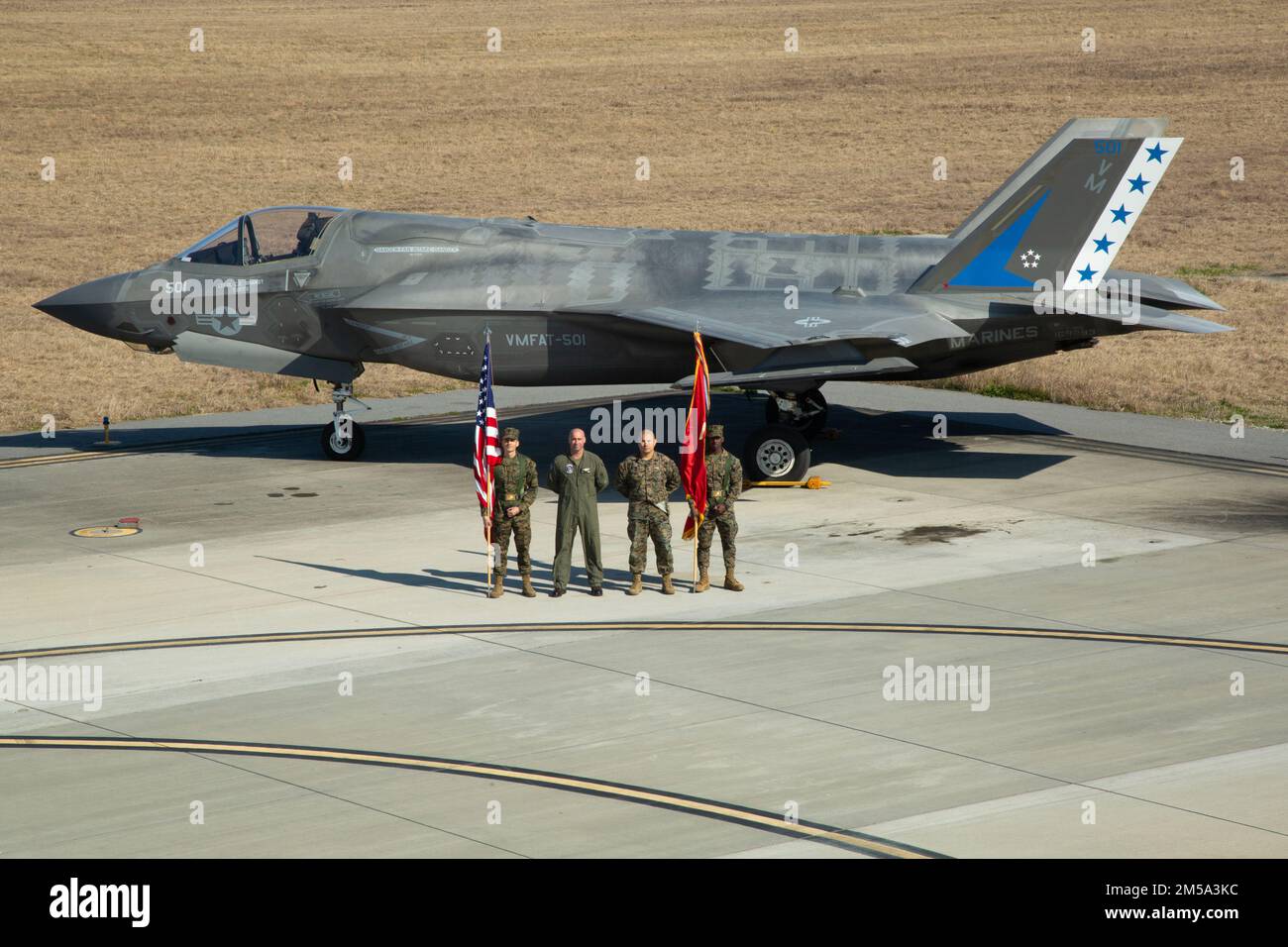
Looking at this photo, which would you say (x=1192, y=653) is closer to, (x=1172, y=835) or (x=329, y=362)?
(x=1172, y=835)

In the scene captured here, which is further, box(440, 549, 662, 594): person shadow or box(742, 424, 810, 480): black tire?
box(742, 424, 810, 480): black tire

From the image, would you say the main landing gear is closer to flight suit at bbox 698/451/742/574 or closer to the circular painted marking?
flight suit at bbox 698/451/742/574

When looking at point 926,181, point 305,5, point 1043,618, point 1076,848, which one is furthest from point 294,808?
point 305,5

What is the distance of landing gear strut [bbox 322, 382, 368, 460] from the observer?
87.4 feet

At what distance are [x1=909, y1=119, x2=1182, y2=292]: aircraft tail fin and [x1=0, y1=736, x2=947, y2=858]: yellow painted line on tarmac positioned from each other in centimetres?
1399

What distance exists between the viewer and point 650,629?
17844mm

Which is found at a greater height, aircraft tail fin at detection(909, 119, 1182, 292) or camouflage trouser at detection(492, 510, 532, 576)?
aircraft tail fin at detection(909, 119, 1182, 292)

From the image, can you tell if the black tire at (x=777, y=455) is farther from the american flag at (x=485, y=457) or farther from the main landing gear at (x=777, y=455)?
the american flag at (x=485, y=457)

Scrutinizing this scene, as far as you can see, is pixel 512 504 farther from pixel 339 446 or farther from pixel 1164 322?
pixel 1164 322

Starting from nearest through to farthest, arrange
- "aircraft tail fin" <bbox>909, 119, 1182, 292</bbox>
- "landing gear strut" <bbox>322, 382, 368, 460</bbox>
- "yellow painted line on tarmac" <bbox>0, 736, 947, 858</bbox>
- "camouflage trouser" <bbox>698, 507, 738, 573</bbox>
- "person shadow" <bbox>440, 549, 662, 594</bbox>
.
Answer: "yellow painted line on tarmac" <bbox>0, 736, 947, 858</bbox> < "camouflage trouser" <bbox>698, 507, 738, 573</bbox> < "person shadow" <bbox>440, 549, 662, 594</bbox> < "aircraft tail fin" <bbox>909, 119, 1182, 292</bbox> < "landing gear strut" <bbox>322, 382, 368, 460</bbox>

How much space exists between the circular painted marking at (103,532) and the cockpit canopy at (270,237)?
17.6 ft

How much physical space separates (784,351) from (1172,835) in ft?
43.0

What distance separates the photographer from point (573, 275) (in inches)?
1008

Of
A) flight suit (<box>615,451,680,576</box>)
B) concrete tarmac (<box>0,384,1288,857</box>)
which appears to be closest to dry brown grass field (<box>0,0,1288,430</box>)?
concrete tarmac (<box>0,384,1288,857</box>)
